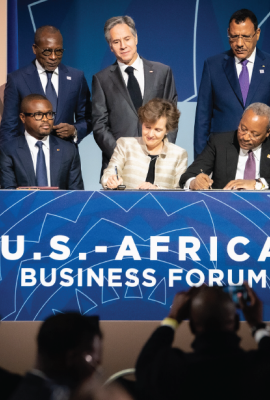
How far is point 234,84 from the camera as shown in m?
4.22

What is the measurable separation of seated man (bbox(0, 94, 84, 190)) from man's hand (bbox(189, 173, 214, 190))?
92cm

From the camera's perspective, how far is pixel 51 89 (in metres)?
4.26

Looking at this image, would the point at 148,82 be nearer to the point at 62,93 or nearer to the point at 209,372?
the point at 62,93

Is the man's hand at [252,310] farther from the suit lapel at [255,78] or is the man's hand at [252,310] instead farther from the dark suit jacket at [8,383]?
the suit lapel at [255,78]

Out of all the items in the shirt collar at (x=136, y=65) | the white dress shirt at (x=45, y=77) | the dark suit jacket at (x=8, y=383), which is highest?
the shirt collar at (x=136, y=65)

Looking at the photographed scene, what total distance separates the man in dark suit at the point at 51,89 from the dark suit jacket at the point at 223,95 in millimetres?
837

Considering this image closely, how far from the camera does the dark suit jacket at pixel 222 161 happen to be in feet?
12.0

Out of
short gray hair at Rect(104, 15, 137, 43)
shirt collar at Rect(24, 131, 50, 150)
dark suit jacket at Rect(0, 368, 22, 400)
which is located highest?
short gray hair at Rect(104, 15, 137, 43)

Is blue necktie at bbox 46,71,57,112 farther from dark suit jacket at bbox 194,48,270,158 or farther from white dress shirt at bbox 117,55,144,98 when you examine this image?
dark suit jacket at bbox 194,48,270,158

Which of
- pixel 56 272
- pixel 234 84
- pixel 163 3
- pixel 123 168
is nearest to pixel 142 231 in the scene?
pixel 56 272

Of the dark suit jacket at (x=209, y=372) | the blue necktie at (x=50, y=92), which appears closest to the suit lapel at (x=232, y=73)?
the blue necktie at (x=50, y=92)

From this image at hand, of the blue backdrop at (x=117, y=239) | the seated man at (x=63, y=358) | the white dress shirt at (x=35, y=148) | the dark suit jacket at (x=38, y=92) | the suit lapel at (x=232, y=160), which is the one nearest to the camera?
the seated man at (x=63, y=358)

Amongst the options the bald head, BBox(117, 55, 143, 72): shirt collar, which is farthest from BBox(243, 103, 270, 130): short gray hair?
the bald head

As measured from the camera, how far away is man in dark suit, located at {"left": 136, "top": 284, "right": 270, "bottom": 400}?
4.99 ft
